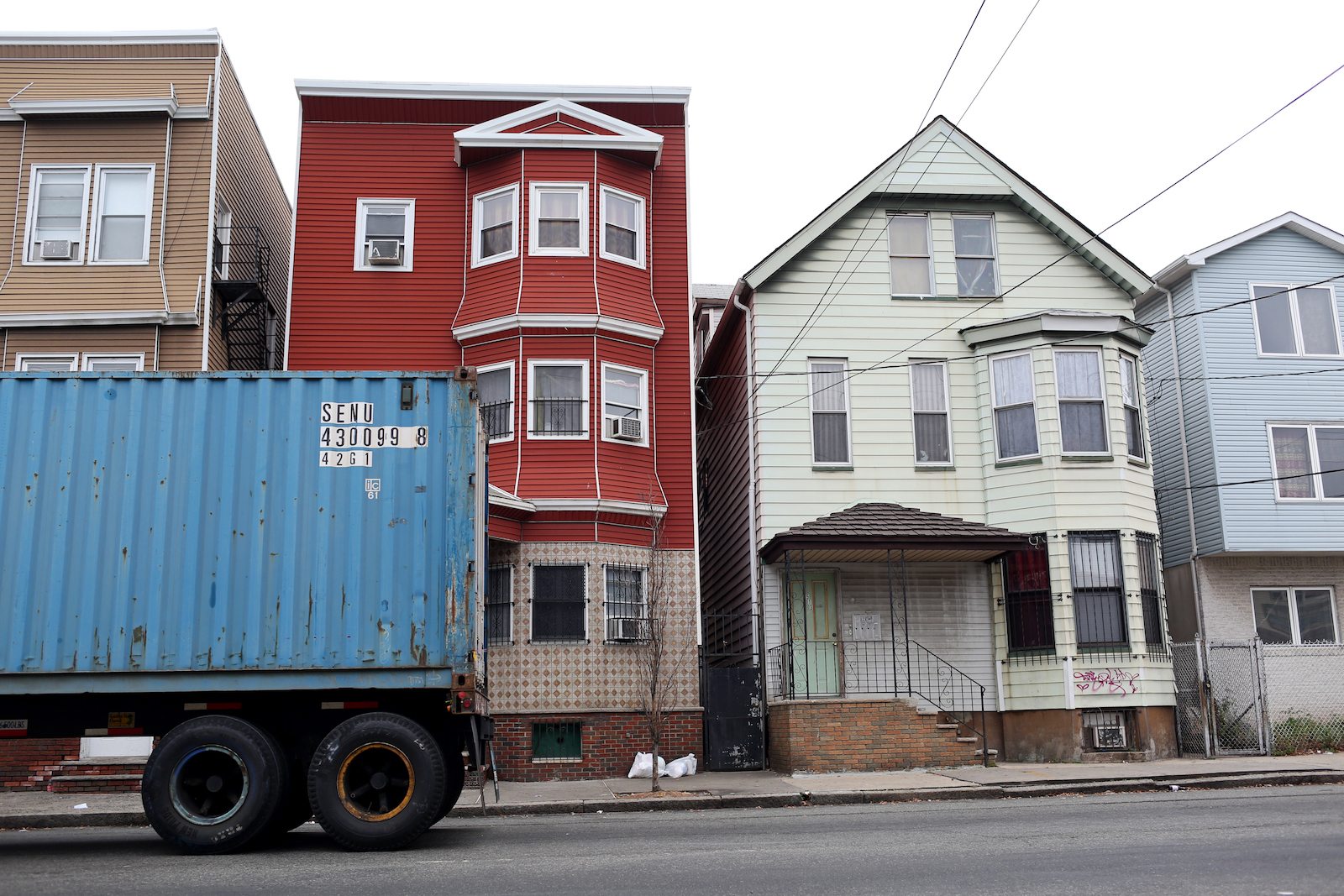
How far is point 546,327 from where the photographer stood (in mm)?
19797

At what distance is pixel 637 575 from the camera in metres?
19.4

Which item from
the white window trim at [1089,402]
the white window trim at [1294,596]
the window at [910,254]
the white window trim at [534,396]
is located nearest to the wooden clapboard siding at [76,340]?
the white window trim at [534,396]

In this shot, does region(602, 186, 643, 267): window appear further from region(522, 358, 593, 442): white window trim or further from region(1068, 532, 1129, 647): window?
region(1068, 532, 1129, 647): window

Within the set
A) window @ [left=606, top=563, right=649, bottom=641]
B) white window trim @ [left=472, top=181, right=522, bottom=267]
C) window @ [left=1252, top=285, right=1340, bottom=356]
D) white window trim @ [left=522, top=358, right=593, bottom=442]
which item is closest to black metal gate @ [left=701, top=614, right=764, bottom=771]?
window @ [left=606, top=563, right=649, bottom=641]

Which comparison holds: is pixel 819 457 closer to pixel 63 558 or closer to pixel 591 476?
pixel 591 476

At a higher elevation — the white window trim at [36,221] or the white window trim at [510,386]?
the white window trim at [36,221]

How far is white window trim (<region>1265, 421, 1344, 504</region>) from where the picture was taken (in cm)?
2170

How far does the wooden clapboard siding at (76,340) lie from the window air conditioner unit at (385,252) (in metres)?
3.84

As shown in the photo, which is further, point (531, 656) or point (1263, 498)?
point (1263, 498)

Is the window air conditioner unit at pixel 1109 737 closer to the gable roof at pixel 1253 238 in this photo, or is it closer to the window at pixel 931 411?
the window at pixel 931 411

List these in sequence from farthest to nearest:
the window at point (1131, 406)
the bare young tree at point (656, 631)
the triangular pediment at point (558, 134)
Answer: the triangular pediment at point (558, 134), the window at point (1131, 406), the bare young tree at point (656, 631)

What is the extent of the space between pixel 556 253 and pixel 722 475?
18.8 ft

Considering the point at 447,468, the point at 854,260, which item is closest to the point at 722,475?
the point at 854,260

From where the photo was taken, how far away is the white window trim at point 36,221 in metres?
19.9
